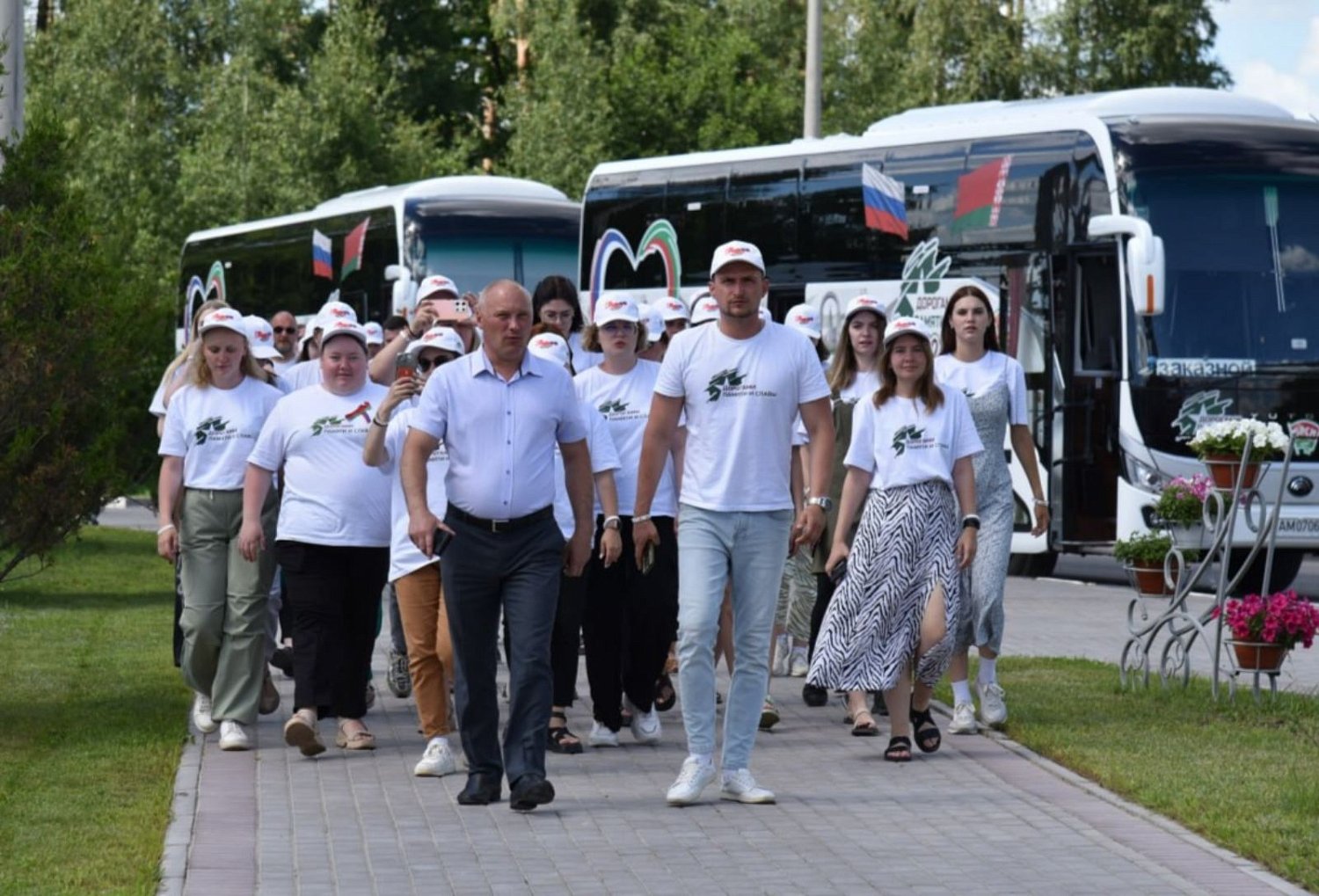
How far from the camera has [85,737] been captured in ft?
36.0

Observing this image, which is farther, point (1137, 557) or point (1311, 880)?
point (1137, 557)

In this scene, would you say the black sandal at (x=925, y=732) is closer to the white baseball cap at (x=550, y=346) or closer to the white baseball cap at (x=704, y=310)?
the white baseball cap at (x=550, y=346)

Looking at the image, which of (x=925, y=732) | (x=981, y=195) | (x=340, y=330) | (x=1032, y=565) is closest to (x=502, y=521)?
(x=340, y=330)

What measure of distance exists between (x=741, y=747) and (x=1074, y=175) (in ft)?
38.9

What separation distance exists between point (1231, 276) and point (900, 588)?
9.60 metres

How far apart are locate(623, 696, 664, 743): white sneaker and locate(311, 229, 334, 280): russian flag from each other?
21594mm

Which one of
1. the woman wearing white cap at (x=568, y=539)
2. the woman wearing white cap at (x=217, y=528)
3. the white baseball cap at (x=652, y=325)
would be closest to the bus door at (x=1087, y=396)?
the white baseball cap at (x=652, y=325)

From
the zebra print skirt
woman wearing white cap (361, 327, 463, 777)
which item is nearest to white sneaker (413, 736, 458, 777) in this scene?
woman wearing white cap (361, 327, 463, 777)

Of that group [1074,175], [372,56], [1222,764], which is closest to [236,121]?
[372,56]

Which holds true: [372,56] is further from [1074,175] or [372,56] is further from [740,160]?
[1074,175]

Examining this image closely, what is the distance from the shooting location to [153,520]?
107ft

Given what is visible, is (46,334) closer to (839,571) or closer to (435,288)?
(435,288)

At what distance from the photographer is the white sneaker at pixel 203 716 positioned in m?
11.1

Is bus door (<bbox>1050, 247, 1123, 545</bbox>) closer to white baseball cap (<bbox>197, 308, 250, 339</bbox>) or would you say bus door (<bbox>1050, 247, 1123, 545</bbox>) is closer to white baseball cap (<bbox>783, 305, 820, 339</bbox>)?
white baseball cap (<bbox>783, 305, 820, 339</bbox>)
